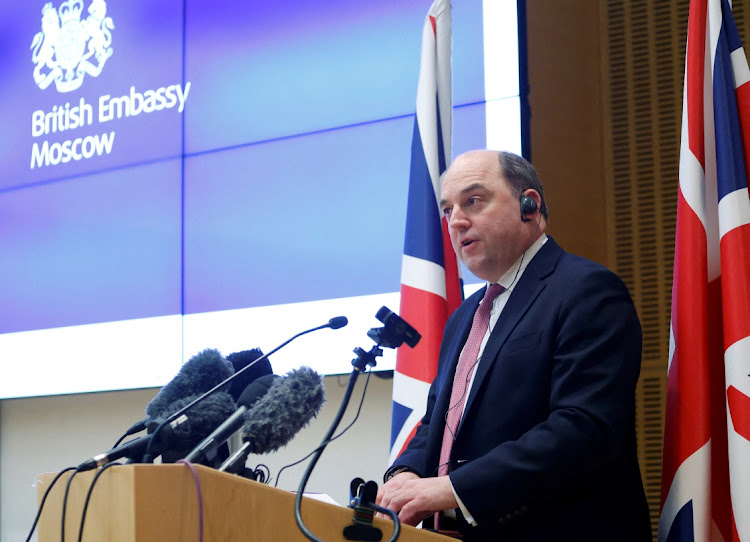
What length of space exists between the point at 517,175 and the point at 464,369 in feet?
1.63

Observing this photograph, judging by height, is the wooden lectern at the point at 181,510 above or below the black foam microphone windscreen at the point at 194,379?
below

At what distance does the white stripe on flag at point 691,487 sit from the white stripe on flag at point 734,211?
0.57m

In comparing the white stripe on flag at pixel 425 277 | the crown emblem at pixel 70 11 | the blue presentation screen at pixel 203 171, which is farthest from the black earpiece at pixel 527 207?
the crown emblem at pixel 70 11

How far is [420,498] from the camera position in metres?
1.95

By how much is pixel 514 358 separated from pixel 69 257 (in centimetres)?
307

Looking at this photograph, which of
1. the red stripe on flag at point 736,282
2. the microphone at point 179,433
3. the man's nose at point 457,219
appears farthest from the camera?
the red stripe on flag at point 736,282

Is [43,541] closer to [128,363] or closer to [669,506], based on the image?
[669,506]

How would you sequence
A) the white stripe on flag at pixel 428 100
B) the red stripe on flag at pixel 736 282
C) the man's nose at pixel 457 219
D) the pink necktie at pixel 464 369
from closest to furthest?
the pink necktie at pixel 464 369 → the man's nose at pixel 457 219 → the red stripe on flag at pixel 736 282 → the white stripe on flag at pixel 428 100

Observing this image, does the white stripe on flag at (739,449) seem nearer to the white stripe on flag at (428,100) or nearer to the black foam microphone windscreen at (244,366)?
the black foam microphone windscreen at (244,366)

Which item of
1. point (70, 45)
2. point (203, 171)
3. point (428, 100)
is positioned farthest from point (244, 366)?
point (70, 45)

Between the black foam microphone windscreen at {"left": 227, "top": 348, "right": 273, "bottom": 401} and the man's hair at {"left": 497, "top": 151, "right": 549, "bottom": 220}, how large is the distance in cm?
75

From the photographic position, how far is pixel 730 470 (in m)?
2.42

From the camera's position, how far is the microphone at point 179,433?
171cm

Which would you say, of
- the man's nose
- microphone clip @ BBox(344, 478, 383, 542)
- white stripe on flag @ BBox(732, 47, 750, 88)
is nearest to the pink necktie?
the man's nose
